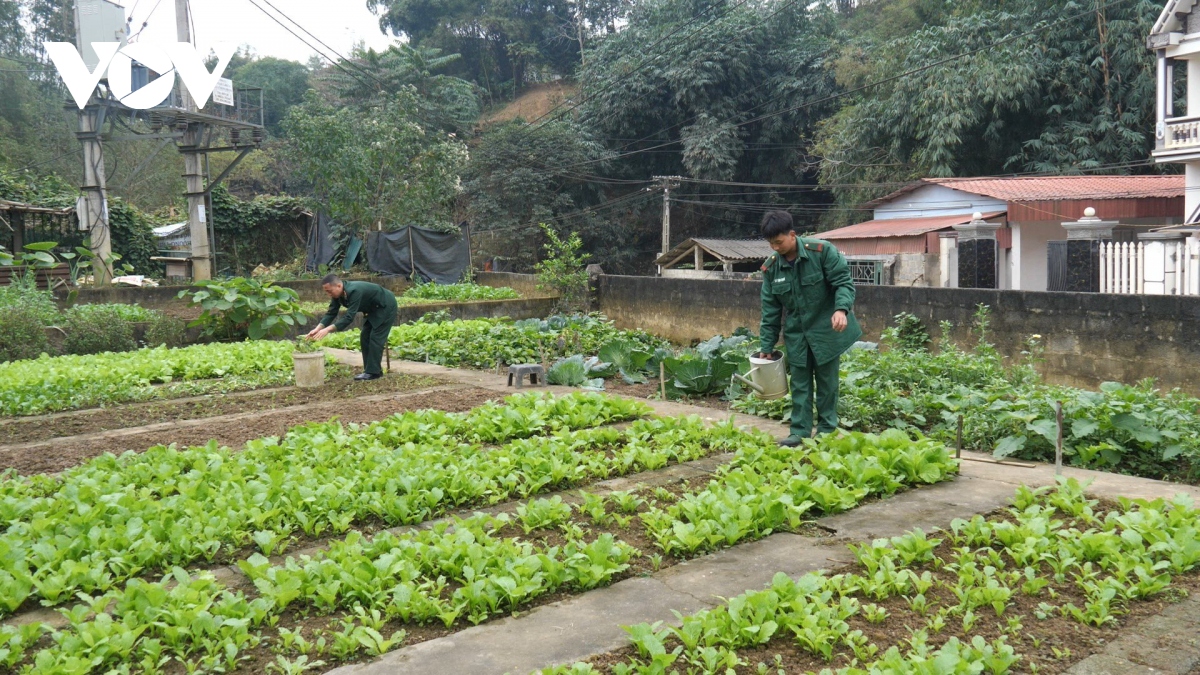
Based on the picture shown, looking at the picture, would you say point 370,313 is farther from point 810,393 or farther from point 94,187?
point 94,187

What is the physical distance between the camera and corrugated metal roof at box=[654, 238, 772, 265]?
3000 centimetres

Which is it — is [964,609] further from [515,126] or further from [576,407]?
[515,126]

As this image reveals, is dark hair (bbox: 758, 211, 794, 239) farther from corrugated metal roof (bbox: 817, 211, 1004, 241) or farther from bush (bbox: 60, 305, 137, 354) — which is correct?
corrugated metal roof (bbox: 817, 211, 1004, 241)

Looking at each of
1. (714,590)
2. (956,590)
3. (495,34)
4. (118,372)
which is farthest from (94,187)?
(495,34)

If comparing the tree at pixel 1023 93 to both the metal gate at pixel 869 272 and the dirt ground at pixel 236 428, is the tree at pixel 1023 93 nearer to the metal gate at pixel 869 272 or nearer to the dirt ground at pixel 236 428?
the metal gate at pixel 869 272

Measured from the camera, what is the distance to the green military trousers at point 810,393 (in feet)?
21.5

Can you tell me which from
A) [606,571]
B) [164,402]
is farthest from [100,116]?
[606,571]

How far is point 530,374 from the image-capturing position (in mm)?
10055

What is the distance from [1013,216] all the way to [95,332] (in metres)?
18.9

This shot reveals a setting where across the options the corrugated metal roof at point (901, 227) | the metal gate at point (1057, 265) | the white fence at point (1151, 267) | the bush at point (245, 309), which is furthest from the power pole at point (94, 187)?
the white fence at point (1151, 267)

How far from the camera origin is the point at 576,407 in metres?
7.66

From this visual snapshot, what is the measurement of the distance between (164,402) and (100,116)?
12.8m

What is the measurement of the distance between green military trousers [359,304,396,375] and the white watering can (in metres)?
5.13

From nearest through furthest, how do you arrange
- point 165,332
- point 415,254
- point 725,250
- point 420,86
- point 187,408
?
point 187,408, point 165,332, point 415,254, point 725,250, point 420,86
